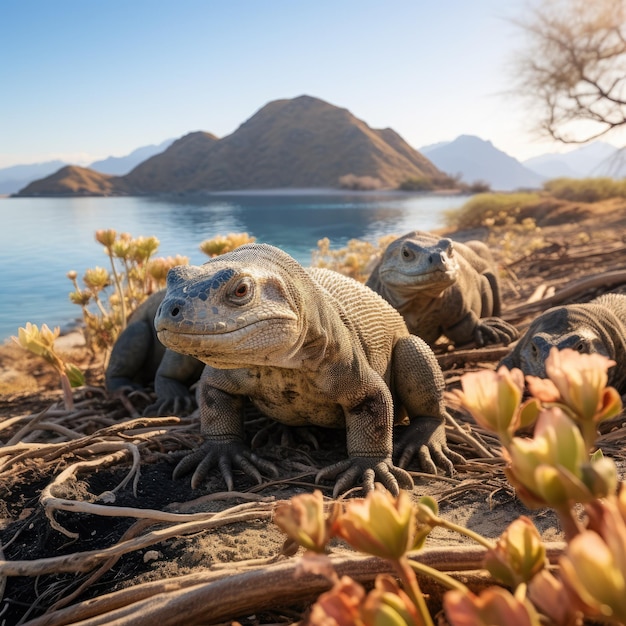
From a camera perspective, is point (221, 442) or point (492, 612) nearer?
point (492, 612)

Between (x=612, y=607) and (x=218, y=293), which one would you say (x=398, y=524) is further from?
(x=218, y=293)

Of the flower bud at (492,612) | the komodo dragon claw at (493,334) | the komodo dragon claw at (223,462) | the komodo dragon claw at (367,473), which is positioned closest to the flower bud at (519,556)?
the flower bud at (492,612)

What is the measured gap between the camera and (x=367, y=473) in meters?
2.61

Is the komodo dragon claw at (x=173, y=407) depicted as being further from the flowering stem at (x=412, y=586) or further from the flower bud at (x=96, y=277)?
the flowering stem at (x=412, y=586)

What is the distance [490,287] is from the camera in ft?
20.9

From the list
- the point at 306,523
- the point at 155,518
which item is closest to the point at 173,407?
the point at 155,518

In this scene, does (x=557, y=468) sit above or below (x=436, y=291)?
above

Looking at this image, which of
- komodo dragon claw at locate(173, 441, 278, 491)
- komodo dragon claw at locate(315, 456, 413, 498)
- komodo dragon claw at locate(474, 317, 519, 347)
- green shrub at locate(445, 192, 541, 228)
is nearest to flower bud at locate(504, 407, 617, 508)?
komodo dragon claw at locate(315, 456, 413, 498)

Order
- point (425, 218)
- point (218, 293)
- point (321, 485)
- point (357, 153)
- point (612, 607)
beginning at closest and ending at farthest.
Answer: point (612, 607), point (218, 293), point (321, 485), point (425, 218), point (357, 153)

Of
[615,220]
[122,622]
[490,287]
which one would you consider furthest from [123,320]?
[615,220]

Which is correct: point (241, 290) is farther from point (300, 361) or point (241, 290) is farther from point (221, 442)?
point (221, 442)

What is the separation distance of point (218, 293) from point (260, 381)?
0.82 m

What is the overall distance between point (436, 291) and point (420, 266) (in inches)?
11.2

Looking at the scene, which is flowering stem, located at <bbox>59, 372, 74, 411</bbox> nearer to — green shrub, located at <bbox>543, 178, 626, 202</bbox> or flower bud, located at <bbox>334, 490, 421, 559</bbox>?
flower bud, located at <bbox>334, 490, 421, 559</bbox>
